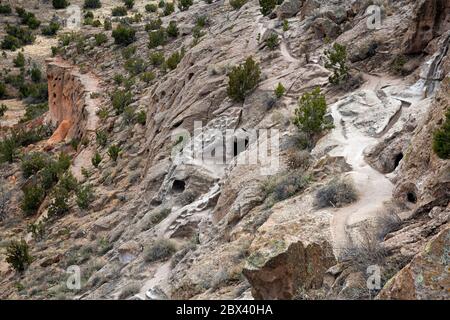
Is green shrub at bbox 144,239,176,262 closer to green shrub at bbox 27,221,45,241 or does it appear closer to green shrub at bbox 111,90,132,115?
green shrub at bbox 27,221,45,241

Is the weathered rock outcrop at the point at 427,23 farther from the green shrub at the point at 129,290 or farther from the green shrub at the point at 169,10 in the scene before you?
the green shrub at the point at 169,10

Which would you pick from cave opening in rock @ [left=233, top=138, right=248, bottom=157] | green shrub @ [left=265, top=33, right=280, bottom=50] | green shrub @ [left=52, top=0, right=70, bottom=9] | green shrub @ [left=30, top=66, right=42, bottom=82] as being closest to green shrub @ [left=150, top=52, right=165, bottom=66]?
green shrub @ [left=265, top=33, right=280, bottom=50]

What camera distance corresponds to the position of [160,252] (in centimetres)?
1118

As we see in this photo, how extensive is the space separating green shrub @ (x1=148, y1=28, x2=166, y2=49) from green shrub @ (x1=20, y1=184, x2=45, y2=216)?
14.2 m

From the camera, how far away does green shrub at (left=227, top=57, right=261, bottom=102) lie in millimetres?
16422

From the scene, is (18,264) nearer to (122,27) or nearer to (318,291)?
(318,291)

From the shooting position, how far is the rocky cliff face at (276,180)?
6512 millimetres

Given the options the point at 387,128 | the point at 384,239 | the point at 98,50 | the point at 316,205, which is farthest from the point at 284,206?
the point at 98,50

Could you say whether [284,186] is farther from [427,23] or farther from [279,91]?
[427,23]

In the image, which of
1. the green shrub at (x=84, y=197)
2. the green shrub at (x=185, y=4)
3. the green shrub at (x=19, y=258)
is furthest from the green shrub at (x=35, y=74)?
the green shrub at (x=19, y=258)

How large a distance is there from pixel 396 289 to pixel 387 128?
23.3ft

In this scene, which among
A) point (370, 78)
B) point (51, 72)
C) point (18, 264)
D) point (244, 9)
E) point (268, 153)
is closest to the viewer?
point (268, 153)

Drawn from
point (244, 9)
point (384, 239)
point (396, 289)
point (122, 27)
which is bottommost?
point (122, 27)

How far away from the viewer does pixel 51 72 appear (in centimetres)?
3503
